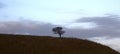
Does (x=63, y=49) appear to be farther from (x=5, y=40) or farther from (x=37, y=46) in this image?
(x=5, y=40)

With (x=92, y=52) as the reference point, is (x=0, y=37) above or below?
above

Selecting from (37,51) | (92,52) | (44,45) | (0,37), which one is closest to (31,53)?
(37,51)

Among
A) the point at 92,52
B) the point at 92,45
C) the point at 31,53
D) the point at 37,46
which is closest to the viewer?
the point at 31,53

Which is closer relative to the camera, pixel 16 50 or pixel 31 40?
pixel 16 50

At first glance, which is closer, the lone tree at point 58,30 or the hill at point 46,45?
the hill at point 46,45

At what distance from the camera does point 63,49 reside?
41.8m

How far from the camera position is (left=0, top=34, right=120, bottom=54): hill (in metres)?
39.2

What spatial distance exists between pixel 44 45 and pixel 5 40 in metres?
5.27

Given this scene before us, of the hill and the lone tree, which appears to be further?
the lone tree

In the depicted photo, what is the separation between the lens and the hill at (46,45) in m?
39.2

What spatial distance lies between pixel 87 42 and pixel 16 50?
44.3 ft

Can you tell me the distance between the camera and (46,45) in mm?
42125

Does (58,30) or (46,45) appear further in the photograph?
(58,30)

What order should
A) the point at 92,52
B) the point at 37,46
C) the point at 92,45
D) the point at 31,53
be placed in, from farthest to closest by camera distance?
the point at 92,45, the point at 92,52, the point at 37,46, the point at 31,53
